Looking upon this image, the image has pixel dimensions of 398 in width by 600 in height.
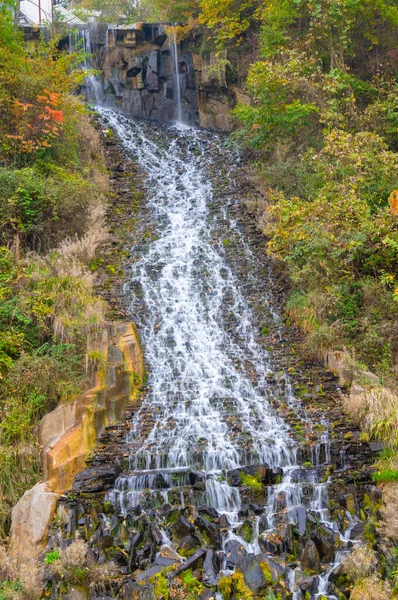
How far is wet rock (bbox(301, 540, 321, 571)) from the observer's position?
656 cm

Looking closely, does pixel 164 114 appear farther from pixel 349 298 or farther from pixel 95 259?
pixel 349 298

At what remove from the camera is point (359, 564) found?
6.31 metres

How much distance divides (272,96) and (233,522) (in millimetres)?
12082

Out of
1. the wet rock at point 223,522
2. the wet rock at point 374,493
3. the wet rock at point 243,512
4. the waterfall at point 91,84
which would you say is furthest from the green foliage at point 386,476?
the waterfall at point 91,84

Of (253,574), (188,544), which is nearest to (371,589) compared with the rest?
(253,574)

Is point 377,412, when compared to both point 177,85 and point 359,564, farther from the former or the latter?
point 177,85

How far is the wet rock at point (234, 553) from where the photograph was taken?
21.9 feet

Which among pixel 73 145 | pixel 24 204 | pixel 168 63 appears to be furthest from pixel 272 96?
pixel 168 63

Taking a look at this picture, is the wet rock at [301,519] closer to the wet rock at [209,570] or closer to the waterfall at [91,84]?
the wet rock at [209,570]

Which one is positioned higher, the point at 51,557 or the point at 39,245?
the point at 39,245

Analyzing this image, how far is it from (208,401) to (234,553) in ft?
11.2

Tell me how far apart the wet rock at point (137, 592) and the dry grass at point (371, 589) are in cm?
232

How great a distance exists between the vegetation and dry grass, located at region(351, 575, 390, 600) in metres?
4.93

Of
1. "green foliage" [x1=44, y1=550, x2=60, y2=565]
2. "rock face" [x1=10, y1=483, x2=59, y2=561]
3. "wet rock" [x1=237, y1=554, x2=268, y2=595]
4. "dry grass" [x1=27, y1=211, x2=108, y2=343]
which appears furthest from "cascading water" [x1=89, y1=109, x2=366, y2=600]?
"dry grass" [x1=27, y1=211, x2=108, y2=343]
